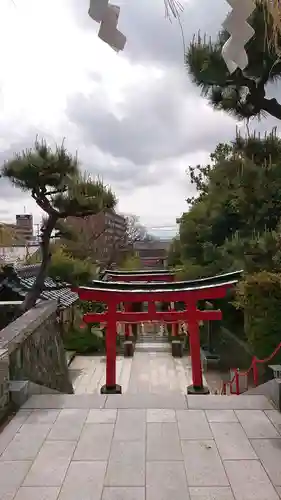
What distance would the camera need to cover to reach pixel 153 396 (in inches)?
168

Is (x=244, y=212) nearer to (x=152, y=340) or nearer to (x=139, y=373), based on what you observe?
(x=139, y=373)

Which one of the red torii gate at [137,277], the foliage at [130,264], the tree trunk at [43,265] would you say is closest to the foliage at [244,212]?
the red torii gate at [137,277]

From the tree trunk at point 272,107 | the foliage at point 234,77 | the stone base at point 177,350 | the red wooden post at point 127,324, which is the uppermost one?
the foliage at point 234,77

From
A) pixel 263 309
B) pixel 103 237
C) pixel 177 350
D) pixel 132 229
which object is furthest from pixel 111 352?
pixel 132 229

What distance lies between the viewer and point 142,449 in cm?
305

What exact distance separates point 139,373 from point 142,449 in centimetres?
869

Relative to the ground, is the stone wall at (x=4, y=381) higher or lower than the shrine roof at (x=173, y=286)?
lower

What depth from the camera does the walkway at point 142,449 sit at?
8.35 feet

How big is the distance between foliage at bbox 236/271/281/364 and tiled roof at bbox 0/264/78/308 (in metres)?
4.06

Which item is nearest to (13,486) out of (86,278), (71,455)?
(71,455)

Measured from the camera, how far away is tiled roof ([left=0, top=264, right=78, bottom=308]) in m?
10.1

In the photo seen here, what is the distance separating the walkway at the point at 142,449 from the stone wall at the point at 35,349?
47 cm

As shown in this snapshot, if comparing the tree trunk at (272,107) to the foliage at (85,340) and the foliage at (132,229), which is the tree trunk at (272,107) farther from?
the foliage at (132,229)

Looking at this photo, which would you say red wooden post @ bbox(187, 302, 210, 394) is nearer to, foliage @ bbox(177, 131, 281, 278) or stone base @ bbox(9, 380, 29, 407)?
foliage @ bbox(177, 131, 281, 278)
